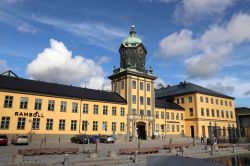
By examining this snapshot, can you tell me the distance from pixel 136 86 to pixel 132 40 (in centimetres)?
1282

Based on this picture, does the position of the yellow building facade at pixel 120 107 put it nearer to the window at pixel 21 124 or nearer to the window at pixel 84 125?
the window at pixel 21 124

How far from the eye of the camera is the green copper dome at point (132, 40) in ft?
188

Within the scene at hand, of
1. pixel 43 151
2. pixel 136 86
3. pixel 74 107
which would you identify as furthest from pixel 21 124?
pixel 136 86

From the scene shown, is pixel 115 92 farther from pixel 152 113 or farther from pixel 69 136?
pixel 69 136

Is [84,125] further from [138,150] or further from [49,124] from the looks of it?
[138,150]

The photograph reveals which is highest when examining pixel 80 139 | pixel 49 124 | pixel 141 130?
pixel 49 124

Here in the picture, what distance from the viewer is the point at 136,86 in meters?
53.3

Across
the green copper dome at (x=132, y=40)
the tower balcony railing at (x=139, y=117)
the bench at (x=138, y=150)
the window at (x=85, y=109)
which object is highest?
the green copper dome at (x=132, y=40)

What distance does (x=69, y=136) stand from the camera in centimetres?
4188

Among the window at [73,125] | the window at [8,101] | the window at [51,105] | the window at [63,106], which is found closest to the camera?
the window at [8,101]

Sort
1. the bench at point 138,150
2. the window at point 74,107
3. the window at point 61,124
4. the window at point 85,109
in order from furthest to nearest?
1. the window at point 85,109
2. the window at point 74,107
3. the window at point 61,124
4. the bench at point 138,150

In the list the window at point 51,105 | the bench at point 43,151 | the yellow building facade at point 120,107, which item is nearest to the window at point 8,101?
the yellow building facade at point 120,107

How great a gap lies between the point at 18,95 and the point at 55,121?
7767 millimetres

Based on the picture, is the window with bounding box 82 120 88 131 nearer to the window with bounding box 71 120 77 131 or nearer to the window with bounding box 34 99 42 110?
the window with bounding box 71 120 77 131
